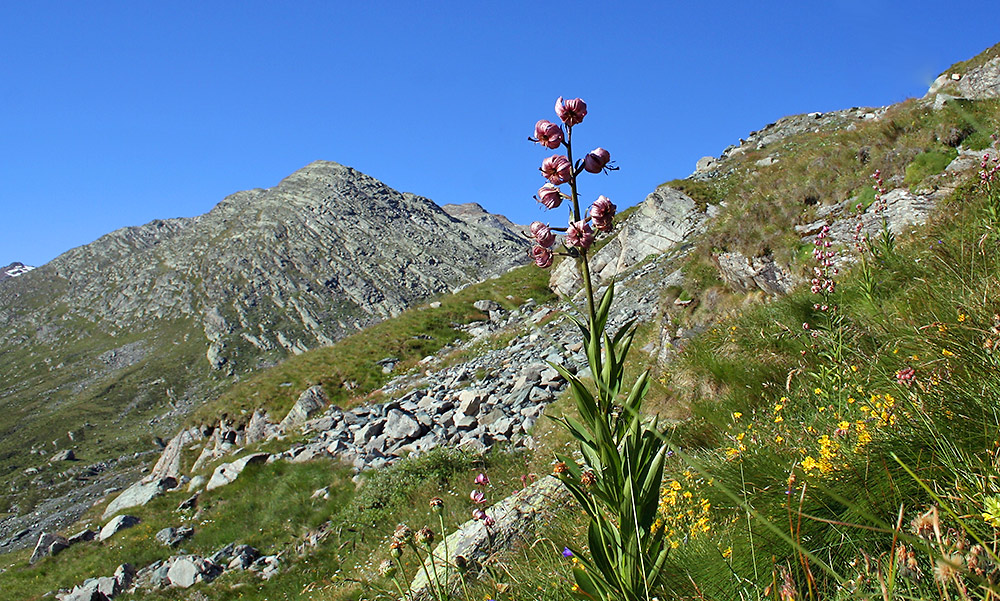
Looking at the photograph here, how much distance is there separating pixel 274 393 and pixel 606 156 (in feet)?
75.5

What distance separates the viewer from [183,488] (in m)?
17.2

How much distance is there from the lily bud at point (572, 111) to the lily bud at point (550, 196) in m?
0.35

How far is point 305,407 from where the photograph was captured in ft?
66.2

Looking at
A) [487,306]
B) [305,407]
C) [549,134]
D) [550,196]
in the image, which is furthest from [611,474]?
[487,306]

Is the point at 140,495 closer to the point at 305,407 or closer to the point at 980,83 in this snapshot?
the point at 305,407

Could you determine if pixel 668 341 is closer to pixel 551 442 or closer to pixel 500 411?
pixel 551 442

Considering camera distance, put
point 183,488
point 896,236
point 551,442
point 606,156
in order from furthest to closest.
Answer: point 183,488, point 551,442, point 896,236, point 606,156

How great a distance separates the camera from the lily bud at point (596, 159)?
255 cm

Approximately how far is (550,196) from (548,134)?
30cm

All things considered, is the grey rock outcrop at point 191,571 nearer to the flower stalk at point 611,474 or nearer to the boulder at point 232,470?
the boulder at point 232,470

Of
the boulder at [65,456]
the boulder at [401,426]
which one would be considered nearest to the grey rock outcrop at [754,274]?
the boulder at [401,426]

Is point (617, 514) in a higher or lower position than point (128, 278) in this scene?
lower

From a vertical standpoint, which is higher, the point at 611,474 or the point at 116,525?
the point at 611,474

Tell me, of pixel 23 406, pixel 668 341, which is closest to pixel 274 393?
pixel 668 341
